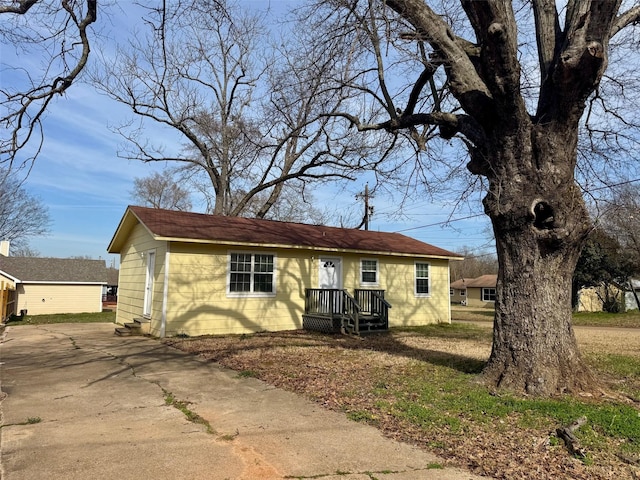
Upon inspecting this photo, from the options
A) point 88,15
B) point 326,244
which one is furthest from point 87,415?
point 326,244

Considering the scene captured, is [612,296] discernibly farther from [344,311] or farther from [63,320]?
[63,320]

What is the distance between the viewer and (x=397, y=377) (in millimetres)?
6742

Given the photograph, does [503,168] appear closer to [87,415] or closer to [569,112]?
[569,112]

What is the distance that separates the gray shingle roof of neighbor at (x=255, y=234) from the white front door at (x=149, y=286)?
1.18 meters

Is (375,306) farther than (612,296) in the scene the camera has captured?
No

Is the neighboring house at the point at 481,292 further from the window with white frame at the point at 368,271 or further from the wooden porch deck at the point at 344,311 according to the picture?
the wooden porch deck at the point at 344,311

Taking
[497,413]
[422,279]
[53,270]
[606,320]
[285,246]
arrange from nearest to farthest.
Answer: [497,413], [285,246], [422,279], [606,320], [53,270]

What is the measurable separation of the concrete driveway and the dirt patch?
12.1 inches

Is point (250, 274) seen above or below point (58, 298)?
above

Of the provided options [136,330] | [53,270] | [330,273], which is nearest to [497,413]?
[330,273]

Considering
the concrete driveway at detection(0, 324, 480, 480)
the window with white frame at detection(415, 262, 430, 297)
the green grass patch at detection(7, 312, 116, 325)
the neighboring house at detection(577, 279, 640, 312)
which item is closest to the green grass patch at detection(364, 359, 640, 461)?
the concrete driveway at detection(0, 324, 480, 480)

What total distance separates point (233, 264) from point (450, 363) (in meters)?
6.96

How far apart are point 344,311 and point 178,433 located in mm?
8860

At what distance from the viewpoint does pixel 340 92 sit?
27.5 ft
